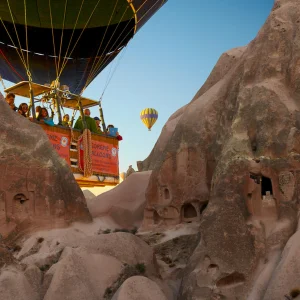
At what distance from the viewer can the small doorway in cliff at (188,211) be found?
971 cm

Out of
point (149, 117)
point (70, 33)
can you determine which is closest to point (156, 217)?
point (70, 33)

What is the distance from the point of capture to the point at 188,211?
9789mm

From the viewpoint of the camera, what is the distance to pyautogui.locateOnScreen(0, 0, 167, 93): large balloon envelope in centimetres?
1800

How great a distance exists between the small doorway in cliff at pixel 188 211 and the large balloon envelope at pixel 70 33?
32.6 ft

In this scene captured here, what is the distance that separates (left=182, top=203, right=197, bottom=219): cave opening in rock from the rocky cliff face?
0.06 feet

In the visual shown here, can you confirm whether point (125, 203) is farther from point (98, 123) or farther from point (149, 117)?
point (149, 117)

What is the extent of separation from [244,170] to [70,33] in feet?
44.5

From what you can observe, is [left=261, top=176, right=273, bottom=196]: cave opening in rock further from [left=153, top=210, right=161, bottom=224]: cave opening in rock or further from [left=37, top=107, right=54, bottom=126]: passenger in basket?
[left=37, top=107, right=54, bottom=126]: passenger in basket

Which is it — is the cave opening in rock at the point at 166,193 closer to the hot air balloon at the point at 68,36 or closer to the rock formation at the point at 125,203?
the rock formation at the point at 125,203

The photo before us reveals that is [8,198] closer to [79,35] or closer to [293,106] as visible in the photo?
[293,106]

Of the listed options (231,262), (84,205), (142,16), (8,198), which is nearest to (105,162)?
(84,205)

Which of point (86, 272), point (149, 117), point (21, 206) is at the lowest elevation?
point (86, 272)

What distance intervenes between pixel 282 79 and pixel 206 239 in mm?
2868

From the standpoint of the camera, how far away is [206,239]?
23.8ft
